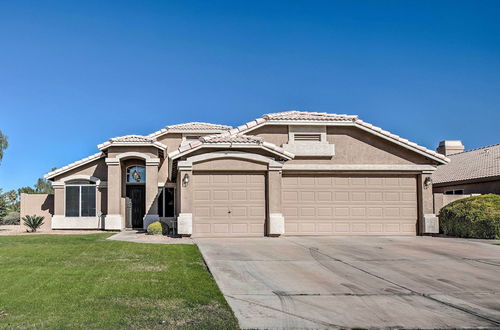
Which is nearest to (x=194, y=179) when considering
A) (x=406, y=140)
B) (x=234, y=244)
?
(x=234, y=244)

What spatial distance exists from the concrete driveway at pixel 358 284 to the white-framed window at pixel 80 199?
39.8 feet

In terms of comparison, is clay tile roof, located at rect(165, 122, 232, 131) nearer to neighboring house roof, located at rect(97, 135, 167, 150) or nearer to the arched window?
the arched window

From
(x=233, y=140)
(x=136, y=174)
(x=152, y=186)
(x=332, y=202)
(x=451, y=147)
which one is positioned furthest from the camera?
(x=451, y=147)

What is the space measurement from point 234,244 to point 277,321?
28.0ft

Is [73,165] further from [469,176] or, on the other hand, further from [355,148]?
[469,176]

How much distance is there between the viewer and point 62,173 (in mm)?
24047

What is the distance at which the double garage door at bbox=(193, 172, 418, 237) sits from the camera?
1733 cm

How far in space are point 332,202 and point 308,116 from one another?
157 inches

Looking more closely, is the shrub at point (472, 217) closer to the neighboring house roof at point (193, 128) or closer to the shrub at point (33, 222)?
the neighboring house roof at point (193, 128)

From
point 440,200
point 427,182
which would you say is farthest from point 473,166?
point 427,182

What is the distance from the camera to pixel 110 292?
7.35 m

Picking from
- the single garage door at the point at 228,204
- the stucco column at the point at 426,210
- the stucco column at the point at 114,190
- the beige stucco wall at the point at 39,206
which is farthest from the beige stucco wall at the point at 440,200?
the beige stucco wall at the point at 39,206

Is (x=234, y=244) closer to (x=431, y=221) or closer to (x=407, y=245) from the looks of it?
(x=407, y=245)

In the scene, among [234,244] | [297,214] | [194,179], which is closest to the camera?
[234,244]
